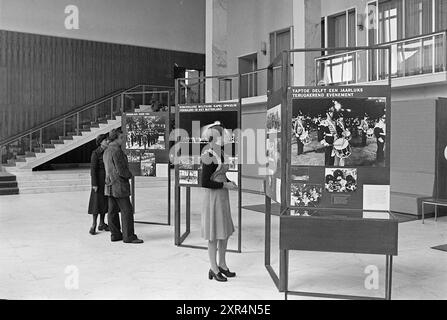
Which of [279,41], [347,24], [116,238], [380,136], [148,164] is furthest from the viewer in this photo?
[279,41]

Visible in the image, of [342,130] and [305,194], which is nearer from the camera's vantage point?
[342,130]

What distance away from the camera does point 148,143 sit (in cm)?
918

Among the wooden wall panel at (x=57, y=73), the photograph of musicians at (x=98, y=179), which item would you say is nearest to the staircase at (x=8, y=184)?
the wooden wall panel at (x=57, y=73)

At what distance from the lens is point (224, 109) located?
6.93 meters

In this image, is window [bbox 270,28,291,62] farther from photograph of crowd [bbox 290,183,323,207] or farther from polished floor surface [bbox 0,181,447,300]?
photograph of crowd [bbox 290,183,323,207]

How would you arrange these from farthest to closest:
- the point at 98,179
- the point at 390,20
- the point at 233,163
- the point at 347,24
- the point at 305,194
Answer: the point at 347,24
the point at 390,20
the point at 98,179
the point at 233,163
the point at 305,194

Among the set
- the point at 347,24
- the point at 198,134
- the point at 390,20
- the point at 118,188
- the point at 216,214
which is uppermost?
the point at 347,24

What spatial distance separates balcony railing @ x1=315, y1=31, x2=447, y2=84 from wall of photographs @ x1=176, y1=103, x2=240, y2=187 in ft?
16.1

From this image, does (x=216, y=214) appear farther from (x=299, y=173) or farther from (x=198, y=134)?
(x=198, y=134)

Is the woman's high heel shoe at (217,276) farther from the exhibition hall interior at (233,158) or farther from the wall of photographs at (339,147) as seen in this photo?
the wall of photographs at (339,147)

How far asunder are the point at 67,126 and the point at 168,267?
1380cm

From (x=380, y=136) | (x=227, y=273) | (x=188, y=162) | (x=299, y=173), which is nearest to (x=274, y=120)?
(x=299, y=173)

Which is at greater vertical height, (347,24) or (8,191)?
(347,24)

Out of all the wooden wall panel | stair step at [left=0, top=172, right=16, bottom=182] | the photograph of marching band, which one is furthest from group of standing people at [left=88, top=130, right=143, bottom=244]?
the wooden wall panel
